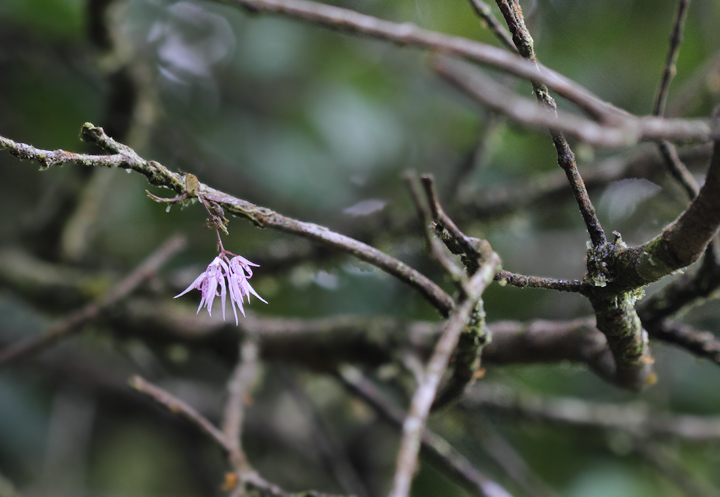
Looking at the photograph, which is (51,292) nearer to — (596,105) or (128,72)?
(128,72)

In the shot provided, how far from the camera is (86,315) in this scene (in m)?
1.05

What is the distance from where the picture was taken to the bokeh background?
5.36ft

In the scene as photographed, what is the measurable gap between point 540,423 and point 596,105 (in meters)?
1.40

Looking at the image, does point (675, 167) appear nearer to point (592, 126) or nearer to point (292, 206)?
point (592, 126)

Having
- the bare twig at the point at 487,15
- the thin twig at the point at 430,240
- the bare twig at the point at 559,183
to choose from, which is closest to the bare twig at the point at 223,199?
the thin twig at the point at 430,240

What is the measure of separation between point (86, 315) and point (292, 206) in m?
0.99

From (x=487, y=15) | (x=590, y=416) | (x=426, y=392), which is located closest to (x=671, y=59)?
(x=487, y=15)

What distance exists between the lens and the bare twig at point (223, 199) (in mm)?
448

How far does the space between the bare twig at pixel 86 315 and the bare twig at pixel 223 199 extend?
0.60 meters

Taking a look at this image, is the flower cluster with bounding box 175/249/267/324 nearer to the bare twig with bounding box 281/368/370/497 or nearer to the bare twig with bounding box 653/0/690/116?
the bare twig with bounding box 653/0/690/116

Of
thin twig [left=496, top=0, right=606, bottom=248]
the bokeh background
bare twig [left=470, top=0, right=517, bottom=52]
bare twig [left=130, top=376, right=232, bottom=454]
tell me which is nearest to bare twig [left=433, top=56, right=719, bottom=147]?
thin twig [left=496, top=0, right=606, bottom=248]

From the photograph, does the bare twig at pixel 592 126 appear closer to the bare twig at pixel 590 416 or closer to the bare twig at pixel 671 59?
the bare twig at pixel 671 59

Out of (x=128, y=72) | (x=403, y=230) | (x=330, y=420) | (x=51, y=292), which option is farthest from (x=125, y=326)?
(x=330, y=420)

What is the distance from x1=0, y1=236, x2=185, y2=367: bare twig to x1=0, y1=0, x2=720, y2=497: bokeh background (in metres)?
0.35
